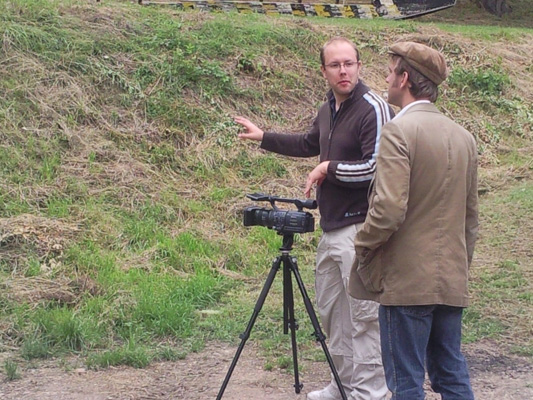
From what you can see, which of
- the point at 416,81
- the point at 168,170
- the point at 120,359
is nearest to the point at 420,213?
the point at 416,81

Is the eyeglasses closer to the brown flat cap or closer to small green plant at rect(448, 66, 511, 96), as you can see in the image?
the brown flat cap

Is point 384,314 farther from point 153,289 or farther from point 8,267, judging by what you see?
point 8,267

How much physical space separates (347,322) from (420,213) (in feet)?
4.35

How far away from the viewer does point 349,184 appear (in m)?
4.10

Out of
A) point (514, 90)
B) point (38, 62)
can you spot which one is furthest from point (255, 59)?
point (514, 90)

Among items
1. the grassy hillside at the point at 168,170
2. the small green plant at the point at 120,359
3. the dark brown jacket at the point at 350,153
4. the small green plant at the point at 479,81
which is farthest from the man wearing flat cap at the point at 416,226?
the small green plant at the point at 479,81

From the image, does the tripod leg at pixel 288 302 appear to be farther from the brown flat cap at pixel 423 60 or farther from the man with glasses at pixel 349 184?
the brown flat cap at pixel 423 60

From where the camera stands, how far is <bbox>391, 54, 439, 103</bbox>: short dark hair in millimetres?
3428

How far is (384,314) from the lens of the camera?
11.4 feet

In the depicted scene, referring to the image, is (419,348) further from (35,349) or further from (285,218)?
(35,349)

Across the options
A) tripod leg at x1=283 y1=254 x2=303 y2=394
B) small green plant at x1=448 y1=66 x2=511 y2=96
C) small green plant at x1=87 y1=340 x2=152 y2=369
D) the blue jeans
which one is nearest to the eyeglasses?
tripod leg at x1=283 y1=254 x2=303 y2=394

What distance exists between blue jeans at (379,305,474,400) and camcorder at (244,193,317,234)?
0.93m

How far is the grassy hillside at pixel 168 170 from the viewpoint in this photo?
6062mm

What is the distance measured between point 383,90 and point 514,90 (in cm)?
284
